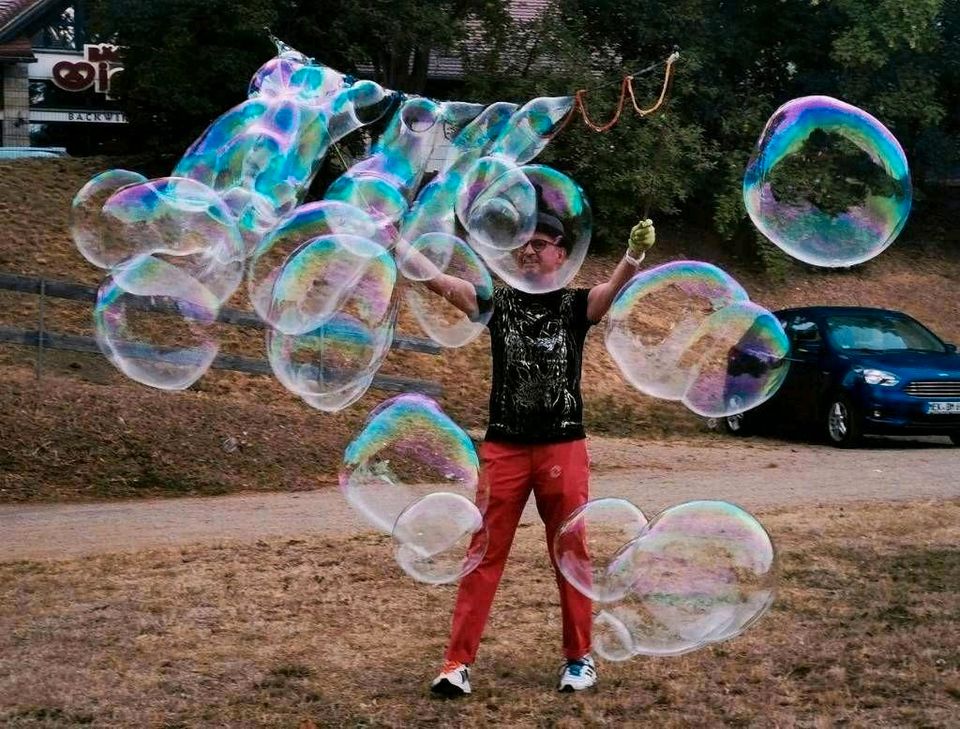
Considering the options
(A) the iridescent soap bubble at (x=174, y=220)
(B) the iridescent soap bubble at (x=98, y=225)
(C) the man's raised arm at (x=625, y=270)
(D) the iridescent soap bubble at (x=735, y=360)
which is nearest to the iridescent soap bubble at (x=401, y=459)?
(C) the man's raised arm at (x=625, y=270)

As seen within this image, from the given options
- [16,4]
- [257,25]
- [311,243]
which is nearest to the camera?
[311,243]

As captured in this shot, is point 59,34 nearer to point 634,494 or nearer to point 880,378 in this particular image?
point 880,378

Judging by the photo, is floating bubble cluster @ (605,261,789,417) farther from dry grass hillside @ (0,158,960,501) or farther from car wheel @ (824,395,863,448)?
car wheel @ (824,395,863,448)

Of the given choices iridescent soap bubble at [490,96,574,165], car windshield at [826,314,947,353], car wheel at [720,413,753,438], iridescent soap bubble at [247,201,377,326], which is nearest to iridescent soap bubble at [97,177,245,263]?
iridescent soap bubble at [247,201,377,326]

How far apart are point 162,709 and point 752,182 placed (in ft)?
10.6

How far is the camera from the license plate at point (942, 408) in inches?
559

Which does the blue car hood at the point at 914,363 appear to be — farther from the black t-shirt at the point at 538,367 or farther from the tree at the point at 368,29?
the black t-shirt at the point at 538,367

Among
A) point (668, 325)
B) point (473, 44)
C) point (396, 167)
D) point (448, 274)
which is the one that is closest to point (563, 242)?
point (668, 325)

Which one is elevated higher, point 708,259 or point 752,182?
point 752,182

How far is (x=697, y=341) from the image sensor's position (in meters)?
6.45

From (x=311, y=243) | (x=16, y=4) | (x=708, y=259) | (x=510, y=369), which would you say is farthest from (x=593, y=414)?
(x=16, y=4)

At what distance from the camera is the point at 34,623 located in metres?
6.59

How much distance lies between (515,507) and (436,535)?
20.6 inches

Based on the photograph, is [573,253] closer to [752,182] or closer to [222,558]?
[752,182]
